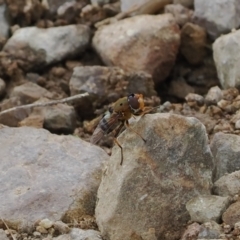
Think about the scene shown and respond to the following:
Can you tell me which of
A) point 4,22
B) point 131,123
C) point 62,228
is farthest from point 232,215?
point 4,22

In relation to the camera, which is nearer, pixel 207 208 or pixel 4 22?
pixel 207 208

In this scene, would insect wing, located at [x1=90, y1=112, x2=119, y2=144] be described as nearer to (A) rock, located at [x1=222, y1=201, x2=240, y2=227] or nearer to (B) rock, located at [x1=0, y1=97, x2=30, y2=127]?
(A) rock, located at [x1=222, y1=201, x2=240, y2=227]

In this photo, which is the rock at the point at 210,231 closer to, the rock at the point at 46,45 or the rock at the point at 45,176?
the rock at the point at 45,176

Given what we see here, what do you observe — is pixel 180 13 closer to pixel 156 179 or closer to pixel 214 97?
pixel 214 97

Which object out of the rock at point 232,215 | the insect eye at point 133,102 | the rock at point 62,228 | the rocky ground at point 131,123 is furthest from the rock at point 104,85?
the rock at point 232,215

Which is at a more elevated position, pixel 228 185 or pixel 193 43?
pixel 228 185

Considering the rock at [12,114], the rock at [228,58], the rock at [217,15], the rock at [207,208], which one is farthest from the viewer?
the rock at [217,15]

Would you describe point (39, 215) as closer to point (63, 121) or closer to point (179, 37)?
point (63, 121)
